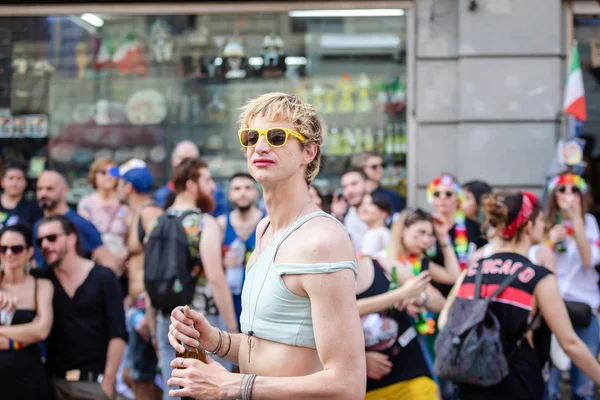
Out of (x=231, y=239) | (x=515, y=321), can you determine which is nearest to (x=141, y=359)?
(x=231, y=239)

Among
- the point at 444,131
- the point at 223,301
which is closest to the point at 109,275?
the point at 223,301

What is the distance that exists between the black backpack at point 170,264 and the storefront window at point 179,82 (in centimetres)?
368

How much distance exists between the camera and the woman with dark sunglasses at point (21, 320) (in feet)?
19.9

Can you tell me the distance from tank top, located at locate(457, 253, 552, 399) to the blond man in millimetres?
2194

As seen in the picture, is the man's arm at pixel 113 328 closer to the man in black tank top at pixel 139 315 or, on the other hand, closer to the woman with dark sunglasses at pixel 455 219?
Answer: the man in black tank top at pixel 139 315

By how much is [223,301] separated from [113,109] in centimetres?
469

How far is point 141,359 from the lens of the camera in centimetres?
774

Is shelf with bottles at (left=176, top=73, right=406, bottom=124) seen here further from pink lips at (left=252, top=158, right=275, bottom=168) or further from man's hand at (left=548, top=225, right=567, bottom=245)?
pink lips at (left=252, top=158, right=275, bottom=168)

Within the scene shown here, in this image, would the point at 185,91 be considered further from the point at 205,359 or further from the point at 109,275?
the point at 205,359

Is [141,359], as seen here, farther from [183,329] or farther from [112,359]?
[183,329]

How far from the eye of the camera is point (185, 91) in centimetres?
1066

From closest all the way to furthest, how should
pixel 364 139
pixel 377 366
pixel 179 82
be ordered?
pixel 377 366
pixel 364 139
pixel 179 82

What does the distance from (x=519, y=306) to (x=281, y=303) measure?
8.03ft

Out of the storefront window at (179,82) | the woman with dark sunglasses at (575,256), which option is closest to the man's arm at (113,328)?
the woman with dark sunglasses at (575,256)
